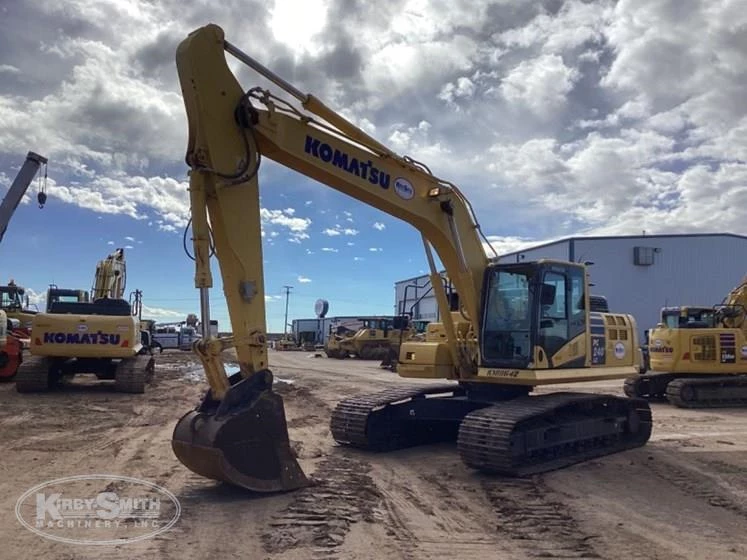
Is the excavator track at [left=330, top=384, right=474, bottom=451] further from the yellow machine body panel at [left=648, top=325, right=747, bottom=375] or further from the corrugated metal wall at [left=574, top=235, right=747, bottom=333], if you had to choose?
the corrugated metal wall at [left=574, top=235, right=747, bottom=333]

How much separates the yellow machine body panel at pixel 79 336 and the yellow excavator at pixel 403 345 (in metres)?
8.07

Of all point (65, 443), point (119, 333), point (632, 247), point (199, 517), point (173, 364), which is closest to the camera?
point (199, 517)

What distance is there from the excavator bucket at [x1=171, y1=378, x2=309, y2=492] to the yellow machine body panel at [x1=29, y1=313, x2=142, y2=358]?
32.4 feet

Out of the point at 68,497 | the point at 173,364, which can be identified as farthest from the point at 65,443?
the point at 173,364

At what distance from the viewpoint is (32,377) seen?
50.0 feet

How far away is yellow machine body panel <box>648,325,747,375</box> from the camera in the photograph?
16.6m

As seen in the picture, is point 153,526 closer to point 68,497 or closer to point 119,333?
point 68,497

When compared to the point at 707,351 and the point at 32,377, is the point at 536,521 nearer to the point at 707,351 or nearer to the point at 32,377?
the point at 707,351

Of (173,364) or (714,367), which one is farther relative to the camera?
(173,364)

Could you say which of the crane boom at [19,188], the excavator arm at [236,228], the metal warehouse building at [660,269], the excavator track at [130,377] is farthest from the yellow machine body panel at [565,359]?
the metal warehouse building at [660,269]

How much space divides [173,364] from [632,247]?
26.9 meters

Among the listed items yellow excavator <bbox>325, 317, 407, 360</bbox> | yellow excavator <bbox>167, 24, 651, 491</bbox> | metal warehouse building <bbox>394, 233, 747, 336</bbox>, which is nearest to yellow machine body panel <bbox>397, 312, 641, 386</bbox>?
yellow excavator <bbox>167, 24, 651, 491</bbox>

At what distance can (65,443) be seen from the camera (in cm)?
961

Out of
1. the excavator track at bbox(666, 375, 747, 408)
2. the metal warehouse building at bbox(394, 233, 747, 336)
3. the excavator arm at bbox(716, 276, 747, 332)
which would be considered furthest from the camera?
the metal warehouse building at bbox(394, 233, 747, 336)
